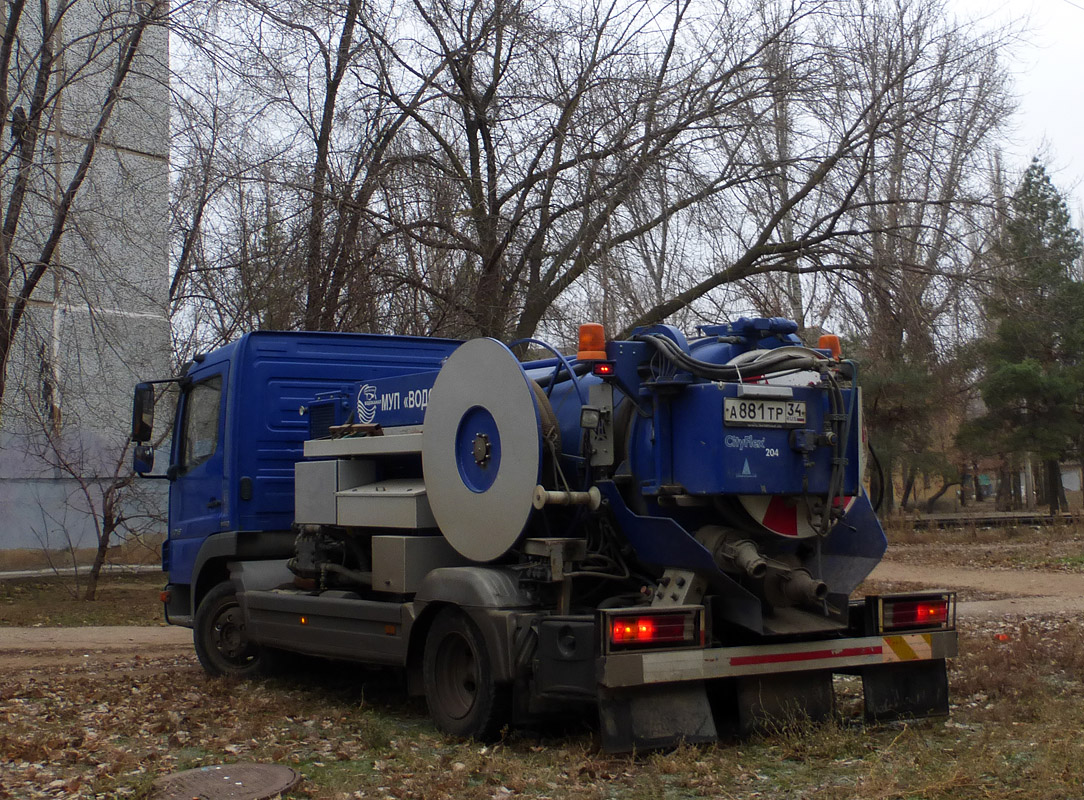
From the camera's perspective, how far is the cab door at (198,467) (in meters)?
9.88

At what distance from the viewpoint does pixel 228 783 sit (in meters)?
6.01

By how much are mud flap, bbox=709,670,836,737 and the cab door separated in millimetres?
4599

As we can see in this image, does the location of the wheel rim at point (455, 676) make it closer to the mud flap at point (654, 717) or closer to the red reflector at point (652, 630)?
the mud flap at point (654, 717)

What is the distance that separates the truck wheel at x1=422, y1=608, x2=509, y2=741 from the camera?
6793mm

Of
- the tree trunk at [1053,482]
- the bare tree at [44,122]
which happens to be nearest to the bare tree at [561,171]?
the bare tree at [44,122]

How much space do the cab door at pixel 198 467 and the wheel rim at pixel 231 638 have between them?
2.28 feet

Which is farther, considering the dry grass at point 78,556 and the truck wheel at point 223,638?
the dry grass at point 78,556

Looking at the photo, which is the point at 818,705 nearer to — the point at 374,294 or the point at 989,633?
the point at 989,633

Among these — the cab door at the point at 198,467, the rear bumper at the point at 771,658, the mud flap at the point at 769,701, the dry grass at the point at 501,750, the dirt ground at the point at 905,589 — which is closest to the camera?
the dry grass at the point at 501,750

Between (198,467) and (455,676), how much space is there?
157 inches

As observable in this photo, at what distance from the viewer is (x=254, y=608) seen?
906 centimetres

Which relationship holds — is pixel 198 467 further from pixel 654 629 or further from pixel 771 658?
pixel 771 658

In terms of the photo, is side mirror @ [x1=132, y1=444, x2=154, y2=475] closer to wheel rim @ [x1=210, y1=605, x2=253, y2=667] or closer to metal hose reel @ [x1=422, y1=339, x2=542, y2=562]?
wheel rim @ [x1=210, y1=605, x2=253, y2=667]

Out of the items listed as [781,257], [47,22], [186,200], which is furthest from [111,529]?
[781,257]
